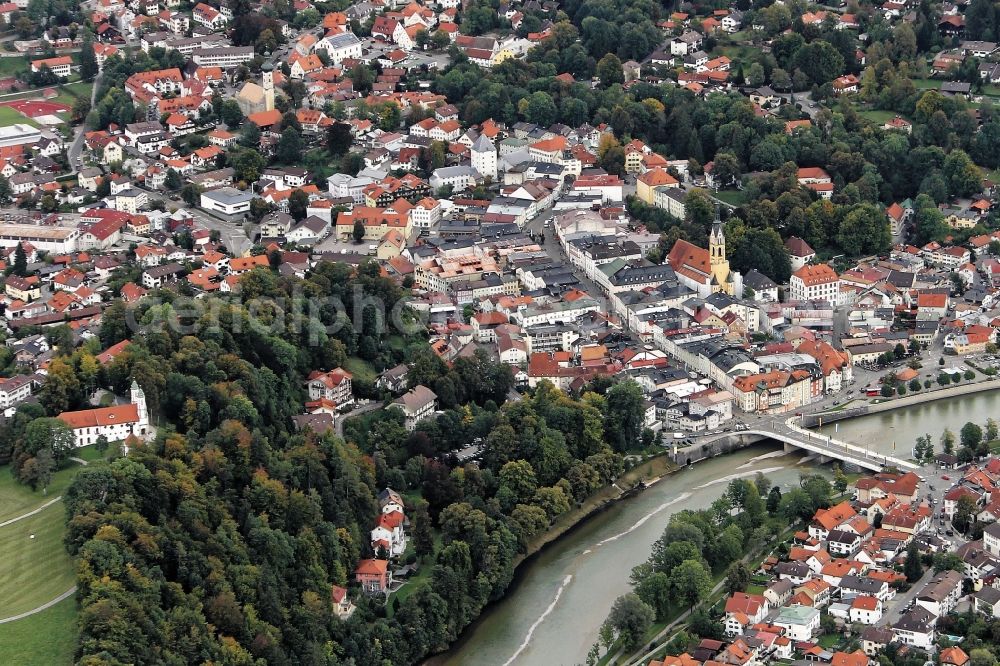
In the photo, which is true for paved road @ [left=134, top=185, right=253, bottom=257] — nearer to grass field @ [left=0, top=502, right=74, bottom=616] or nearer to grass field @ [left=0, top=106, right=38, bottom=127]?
grass field @ [left=0, top=106, right=38, bottom=127]

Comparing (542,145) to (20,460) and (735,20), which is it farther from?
(20,460)

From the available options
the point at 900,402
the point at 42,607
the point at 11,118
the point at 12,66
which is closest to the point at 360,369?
the point at 42,607

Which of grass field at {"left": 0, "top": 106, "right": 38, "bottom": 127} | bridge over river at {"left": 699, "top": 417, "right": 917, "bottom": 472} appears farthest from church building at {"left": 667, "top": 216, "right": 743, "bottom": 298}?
grass field at {"left": 0, "top": 106, "right": 38, "bottom": 127}

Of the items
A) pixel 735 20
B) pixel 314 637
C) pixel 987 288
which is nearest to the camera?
pixel 314 637

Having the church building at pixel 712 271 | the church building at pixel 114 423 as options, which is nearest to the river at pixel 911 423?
the church building at pixel 712 271

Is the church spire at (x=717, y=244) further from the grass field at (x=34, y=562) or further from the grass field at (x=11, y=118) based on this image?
the grass field at (x=11, y=118)

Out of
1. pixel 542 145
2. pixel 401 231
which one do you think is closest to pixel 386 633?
pixel 401 231
